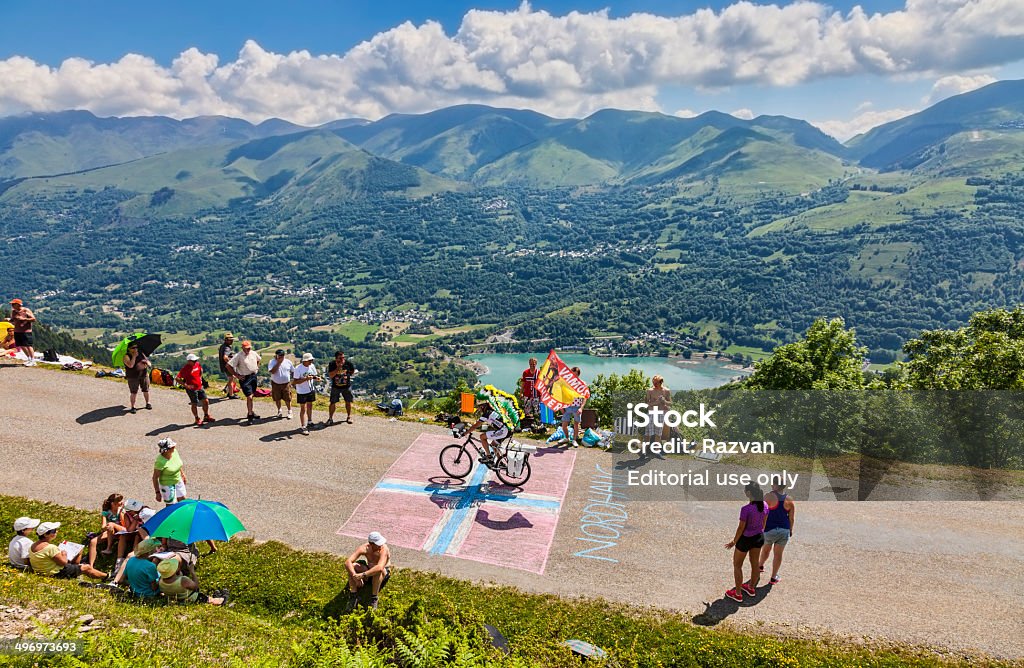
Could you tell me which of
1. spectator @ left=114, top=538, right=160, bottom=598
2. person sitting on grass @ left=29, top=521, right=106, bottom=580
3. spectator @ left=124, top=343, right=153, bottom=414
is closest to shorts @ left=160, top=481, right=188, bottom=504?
person sitting on grass @ left=29, top=521, right=106, bottom=580

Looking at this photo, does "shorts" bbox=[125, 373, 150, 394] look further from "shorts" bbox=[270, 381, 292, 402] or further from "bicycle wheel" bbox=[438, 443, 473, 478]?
"bicycle wheel" bbox=[438, 443, 473, 478]

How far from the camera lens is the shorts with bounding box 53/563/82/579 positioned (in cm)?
1111

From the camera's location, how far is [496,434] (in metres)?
16.0

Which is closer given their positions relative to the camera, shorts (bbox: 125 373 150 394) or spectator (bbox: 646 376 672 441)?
spectator (bbox: 646 376 672 441)

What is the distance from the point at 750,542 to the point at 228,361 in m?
18.1

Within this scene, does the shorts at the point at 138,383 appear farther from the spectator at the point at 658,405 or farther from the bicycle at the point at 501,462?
the spectator at the point at 658,405

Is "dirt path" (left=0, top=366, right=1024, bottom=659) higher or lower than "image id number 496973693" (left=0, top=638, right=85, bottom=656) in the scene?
lower

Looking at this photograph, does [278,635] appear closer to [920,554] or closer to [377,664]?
[377,664]

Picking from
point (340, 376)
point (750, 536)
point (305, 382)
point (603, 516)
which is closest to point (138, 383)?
point (305, 382)

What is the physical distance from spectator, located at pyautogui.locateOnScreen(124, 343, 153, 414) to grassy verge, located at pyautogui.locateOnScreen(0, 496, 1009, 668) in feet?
32.3

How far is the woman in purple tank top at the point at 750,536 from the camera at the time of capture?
11328mm

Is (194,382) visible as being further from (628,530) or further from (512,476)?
(628,530)

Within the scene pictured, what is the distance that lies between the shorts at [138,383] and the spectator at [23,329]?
7.81 metres

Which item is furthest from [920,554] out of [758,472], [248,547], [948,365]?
[948,365]
